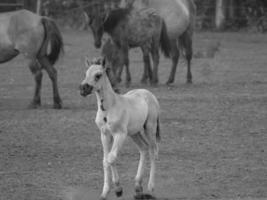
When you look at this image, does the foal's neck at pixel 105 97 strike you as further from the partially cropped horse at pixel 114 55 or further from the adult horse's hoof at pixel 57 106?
the partially cropped horse at pixel 114 55

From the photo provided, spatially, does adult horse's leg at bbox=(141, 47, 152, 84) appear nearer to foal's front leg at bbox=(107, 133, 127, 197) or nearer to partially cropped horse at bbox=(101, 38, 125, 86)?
partially cropped horse at bbox=(101, 38, 125, 86)

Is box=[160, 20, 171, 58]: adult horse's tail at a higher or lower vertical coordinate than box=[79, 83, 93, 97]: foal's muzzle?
lower

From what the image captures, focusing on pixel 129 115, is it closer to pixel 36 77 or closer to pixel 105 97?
pixel 105 97

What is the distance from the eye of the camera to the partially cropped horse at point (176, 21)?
19931 mm

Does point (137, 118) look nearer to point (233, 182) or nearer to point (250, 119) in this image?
point (233, 182)

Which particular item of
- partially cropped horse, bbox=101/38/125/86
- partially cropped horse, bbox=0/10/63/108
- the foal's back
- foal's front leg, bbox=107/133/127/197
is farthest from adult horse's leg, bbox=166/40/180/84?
foal's front leg, bbox=107/133/127/197

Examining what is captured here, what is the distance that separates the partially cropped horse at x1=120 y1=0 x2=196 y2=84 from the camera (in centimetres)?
1993

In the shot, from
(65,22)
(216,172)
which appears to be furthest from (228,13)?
(216,172)

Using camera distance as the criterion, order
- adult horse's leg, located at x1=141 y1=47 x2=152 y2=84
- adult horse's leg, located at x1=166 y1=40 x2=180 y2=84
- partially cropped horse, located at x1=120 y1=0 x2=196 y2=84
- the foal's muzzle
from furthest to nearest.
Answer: partially cropped horse, located at x1=120 y1=0 x2=196 y2=84, adult horse's leg, located at x1=166 y1=40 x2=180 y2=84, adult horse's leg, located at x1=141 y1=47 x2=152 y2=84, the foal's muzzle

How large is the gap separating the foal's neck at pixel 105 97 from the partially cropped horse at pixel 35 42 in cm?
695

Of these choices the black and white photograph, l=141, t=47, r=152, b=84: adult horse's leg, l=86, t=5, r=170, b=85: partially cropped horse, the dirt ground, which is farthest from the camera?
l=141, t=47, r=152, b=84: adult horse's leg

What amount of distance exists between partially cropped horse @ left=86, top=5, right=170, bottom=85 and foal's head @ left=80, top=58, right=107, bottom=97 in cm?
968

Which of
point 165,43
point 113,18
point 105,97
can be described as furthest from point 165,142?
point 165,43

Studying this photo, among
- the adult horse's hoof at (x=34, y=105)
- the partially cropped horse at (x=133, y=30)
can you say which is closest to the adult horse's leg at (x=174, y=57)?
the partially cropped horse at (x=133, y=30)
